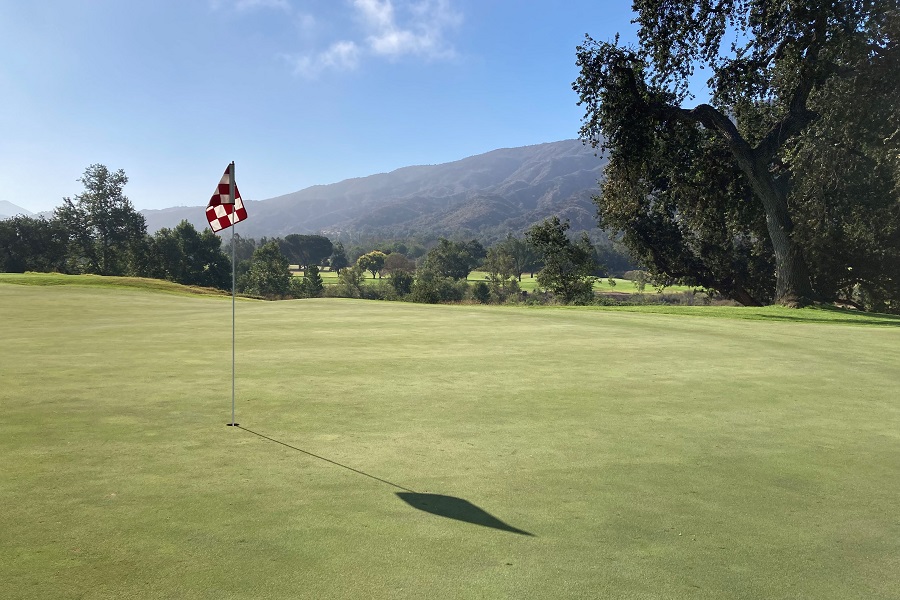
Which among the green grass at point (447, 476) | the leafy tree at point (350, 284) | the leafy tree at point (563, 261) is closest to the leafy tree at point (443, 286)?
the leafy tree at point (350, 284)

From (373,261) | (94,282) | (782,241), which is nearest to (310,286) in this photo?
(373,261)

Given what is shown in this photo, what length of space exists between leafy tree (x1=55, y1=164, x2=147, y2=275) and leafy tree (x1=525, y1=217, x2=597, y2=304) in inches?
2731

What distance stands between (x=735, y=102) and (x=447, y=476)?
1456 inches

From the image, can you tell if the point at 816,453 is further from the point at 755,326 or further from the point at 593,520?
the point at 755,326

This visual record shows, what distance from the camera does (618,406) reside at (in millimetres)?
8164

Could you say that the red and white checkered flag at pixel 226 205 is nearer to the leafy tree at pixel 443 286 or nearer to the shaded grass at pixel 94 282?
the shaded grass at pixel 94 282

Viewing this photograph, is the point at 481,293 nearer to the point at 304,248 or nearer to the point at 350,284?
the point at 350,284

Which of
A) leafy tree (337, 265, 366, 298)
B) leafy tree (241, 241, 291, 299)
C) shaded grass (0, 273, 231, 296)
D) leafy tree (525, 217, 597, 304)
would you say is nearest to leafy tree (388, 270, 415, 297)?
leafy tree (337, 265, 366, 298)

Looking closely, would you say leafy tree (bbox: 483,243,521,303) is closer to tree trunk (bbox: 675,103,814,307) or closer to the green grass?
tree trunk (bbox: 675,103,814,307)

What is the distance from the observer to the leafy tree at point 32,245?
86.4m

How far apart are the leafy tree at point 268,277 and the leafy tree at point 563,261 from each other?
62931 millimetres

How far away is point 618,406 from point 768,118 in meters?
34.4

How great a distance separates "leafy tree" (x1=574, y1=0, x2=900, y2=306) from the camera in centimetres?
2725

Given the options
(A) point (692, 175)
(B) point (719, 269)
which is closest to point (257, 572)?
(A) point (692, 175)
